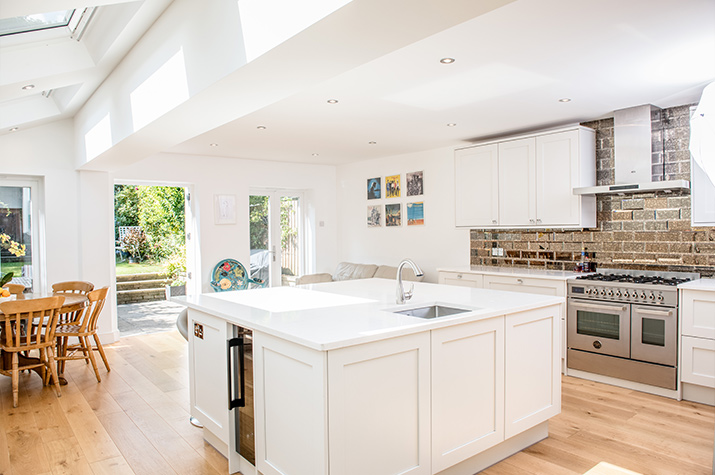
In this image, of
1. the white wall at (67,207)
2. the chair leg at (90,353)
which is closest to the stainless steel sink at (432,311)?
the chair leg at (90,353)

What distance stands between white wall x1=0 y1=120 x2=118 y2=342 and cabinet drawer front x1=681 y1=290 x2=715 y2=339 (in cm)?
584

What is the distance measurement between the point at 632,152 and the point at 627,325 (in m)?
1.55

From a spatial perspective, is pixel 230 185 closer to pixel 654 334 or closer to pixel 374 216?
pixel 374 216

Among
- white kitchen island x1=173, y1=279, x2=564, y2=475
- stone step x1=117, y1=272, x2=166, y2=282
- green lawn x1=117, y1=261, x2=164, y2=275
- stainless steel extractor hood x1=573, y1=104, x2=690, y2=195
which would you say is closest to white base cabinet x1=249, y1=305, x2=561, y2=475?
white kitchen island x1=173, y1=279, x2=564, y2=475

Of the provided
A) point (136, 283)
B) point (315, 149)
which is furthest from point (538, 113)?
point (136, 283)

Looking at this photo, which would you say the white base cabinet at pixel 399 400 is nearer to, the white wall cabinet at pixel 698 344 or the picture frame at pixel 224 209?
the white wall cabinet at pixel 698 344

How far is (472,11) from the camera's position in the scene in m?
1.58

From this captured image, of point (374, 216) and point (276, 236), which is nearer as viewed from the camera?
point (374, 216)

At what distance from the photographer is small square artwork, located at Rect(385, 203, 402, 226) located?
22.3 feet

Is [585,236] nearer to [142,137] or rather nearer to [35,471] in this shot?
[142,137]

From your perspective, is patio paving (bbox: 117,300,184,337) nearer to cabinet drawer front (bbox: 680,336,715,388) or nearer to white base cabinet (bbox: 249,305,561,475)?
white base cabinet (bbox: 249,305,561,475)

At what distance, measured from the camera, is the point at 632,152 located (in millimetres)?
4152

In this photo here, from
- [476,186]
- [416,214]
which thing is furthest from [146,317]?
[476,186]

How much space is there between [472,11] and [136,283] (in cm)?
924
